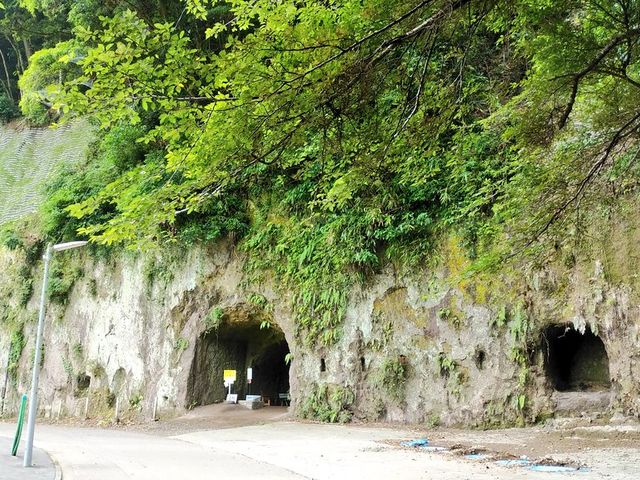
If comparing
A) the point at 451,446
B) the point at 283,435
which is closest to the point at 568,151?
the point at 451,446

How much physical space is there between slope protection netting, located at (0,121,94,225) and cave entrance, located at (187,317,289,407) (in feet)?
43.2

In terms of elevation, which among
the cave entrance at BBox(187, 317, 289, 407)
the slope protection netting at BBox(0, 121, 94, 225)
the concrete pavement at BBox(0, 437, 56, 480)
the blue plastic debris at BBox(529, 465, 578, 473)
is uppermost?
the slope protection netting at BBox(0, 121, 94, 225)

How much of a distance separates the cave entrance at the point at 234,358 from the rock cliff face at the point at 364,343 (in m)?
0.05

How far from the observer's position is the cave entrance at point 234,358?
17453 millimetres

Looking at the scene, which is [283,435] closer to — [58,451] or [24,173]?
[58,451]

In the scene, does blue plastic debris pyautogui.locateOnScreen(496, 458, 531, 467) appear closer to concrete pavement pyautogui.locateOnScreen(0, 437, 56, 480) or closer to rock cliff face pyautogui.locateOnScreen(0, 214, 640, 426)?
rock cliff face pyautogui.locateOnScreen(0, 214, 640, 426)

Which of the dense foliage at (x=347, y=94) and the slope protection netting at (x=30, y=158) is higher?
the slope protection netting at (x=30, y=158)

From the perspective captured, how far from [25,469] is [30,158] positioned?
92.3 ft

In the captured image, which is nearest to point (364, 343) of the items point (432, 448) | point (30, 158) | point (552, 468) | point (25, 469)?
point (432, 448)

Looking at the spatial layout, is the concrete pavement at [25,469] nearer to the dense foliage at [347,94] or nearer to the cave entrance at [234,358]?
the dense foliage at [347,94]

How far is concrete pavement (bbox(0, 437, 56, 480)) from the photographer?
Result: 762 centimetres

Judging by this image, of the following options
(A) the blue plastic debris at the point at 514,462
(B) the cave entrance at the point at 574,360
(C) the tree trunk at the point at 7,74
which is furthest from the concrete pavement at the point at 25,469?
(C) the tree trunk at the point at 7,74

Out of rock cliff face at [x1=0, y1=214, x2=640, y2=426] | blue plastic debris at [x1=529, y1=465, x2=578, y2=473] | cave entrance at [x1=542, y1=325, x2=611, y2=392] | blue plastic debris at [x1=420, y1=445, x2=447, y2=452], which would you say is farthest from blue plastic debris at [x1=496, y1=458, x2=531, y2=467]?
cave entrance at [x1=542, y1=325, x2=611, y2=392]

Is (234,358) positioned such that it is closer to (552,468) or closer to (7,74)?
(552,468)
